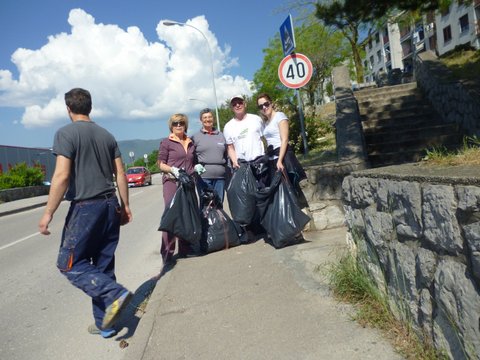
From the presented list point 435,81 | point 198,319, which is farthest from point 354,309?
point 435,81

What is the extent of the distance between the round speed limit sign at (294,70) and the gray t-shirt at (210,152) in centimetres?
196

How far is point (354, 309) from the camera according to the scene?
11.0 feet

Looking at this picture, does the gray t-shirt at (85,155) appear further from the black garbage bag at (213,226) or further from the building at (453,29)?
the building at (453,29)

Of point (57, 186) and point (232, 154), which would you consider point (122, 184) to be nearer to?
point (57, 186)

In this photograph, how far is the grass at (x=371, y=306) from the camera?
8.62ft

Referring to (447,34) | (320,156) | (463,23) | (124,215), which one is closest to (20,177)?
(320,156)

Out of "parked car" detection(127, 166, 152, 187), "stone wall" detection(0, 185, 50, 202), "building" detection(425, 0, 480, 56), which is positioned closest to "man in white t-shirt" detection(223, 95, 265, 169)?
"stone wall" detection(0, 185, 50, 202)

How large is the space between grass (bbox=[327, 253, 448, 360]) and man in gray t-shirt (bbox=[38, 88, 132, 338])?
1753 millimetres

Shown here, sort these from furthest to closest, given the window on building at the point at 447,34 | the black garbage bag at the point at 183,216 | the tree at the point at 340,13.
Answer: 1. the window on building at the point at 447,34
2. the tree at the point at 340,13
3. the black garbage bag at the point at 183,216

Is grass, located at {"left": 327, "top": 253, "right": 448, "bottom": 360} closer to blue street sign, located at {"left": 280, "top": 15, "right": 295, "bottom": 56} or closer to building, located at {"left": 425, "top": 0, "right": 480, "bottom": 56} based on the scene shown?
blue street sign, located at {"left": 280, "top": 15, "right": 295, "bottom": 56}

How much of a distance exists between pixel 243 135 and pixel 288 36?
236 cm

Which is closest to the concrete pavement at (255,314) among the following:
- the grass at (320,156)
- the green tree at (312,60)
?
the grass at (320,156)

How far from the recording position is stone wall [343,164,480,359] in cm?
205

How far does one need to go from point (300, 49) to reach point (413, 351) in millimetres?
39298
